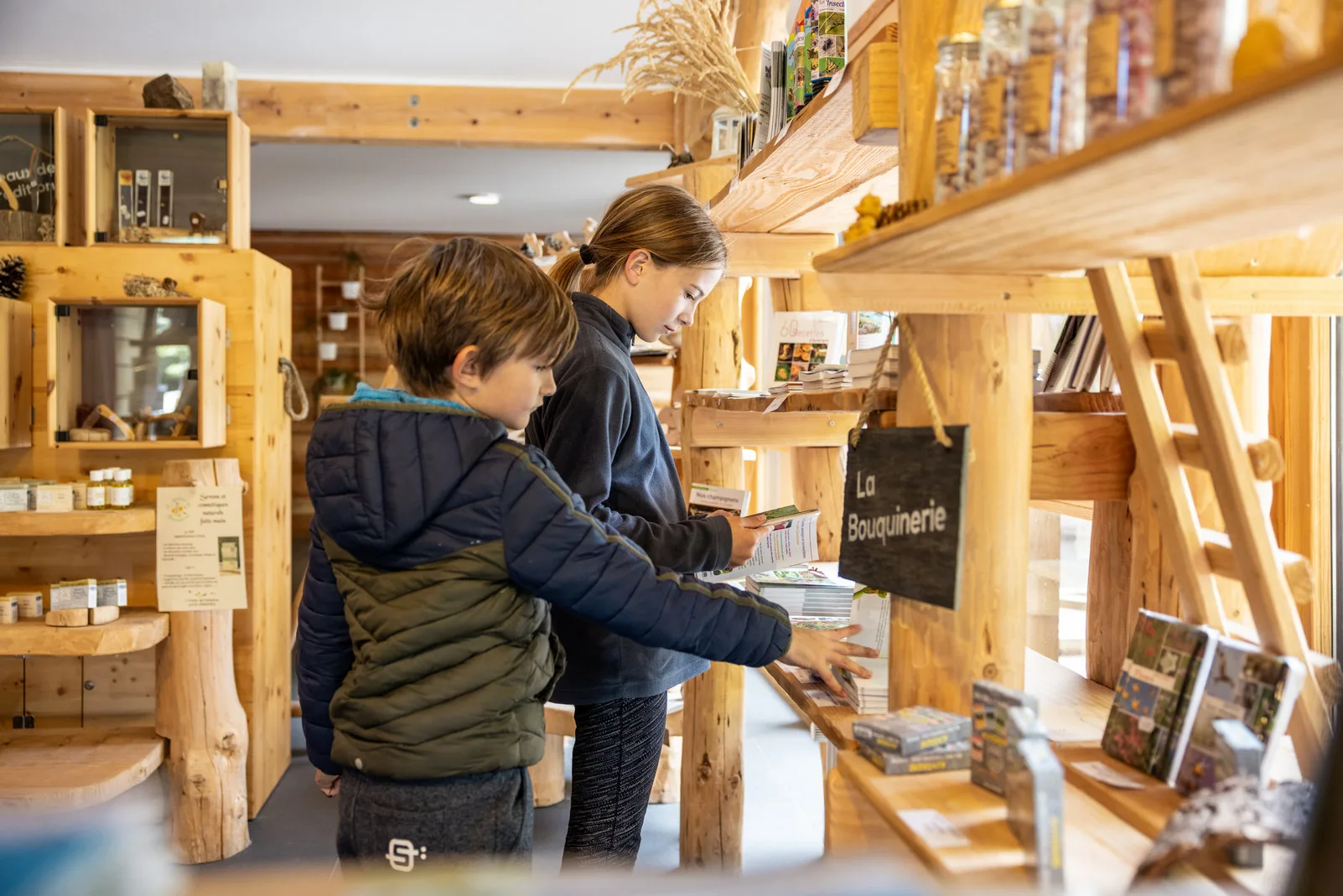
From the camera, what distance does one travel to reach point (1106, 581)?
1769 mm

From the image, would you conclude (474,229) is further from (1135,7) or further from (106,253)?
(1135,7)

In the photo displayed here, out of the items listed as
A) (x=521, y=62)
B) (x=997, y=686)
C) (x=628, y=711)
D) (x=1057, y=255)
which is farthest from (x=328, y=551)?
(x=521, y=62)

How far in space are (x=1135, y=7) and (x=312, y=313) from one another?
10.0m

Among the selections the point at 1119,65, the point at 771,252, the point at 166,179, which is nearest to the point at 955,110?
the point at 1119,65

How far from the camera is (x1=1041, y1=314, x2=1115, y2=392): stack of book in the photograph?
173 centimetres

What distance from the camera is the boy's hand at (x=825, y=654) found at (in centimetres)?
161

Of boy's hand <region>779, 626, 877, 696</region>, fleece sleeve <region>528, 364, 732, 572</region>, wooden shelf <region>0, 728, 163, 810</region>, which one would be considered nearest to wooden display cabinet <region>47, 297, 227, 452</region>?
wooden shelf <region>0, 728, 163, 810</region>

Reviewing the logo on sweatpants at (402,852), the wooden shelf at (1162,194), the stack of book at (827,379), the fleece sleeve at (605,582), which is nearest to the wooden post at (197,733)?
the stack of book at (827,379)

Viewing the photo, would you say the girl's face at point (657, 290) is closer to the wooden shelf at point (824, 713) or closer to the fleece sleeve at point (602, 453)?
the fleece sleeve at point (602, 453)

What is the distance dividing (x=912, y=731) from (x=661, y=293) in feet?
3.36

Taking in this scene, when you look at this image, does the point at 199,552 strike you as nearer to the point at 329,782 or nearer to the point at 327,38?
the point at 329,782

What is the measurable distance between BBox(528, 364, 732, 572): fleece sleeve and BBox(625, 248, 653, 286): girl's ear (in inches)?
9.2

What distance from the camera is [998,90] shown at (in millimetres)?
1016

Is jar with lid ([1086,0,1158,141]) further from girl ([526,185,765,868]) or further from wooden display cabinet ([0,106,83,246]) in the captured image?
wooden display cabinet ([0,106,83,246])
